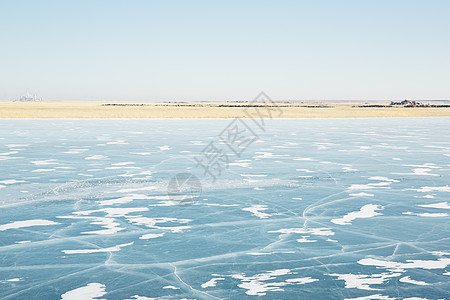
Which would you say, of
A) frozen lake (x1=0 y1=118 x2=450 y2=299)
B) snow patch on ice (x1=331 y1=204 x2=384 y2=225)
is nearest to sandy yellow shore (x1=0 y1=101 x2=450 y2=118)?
frozen lake (x1=0 y1=118 x2=450 y2=299)

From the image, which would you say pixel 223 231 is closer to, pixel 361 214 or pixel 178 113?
pixel 361 214

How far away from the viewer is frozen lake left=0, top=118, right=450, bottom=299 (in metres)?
4.53

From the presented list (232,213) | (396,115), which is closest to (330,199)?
(232,213)

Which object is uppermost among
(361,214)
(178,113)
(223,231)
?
(178,113)

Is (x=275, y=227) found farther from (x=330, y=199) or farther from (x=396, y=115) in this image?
(x=396, y=115)

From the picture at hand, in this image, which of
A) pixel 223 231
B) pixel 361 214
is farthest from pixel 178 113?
pixel 223 231

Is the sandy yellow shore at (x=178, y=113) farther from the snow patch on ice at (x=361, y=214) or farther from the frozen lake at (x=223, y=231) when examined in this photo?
the snow patch on ice at (x=361, y=214)

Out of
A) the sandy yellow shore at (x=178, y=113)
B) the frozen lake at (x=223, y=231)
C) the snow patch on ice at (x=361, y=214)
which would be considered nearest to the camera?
the frozen lake at (x=223, y=231)

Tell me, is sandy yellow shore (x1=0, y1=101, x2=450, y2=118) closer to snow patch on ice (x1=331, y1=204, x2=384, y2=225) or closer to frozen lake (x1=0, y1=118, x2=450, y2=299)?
frozen lake (x1=0, y1=118, x2=450, y2=299)

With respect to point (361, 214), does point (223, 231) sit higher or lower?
higher

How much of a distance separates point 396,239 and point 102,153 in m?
11.6

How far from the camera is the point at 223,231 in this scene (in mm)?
6379

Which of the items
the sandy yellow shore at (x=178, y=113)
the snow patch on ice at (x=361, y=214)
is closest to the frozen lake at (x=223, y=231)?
the snow patch on ice at (x=361, y=214)

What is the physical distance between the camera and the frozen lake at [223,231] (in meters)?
4.53
